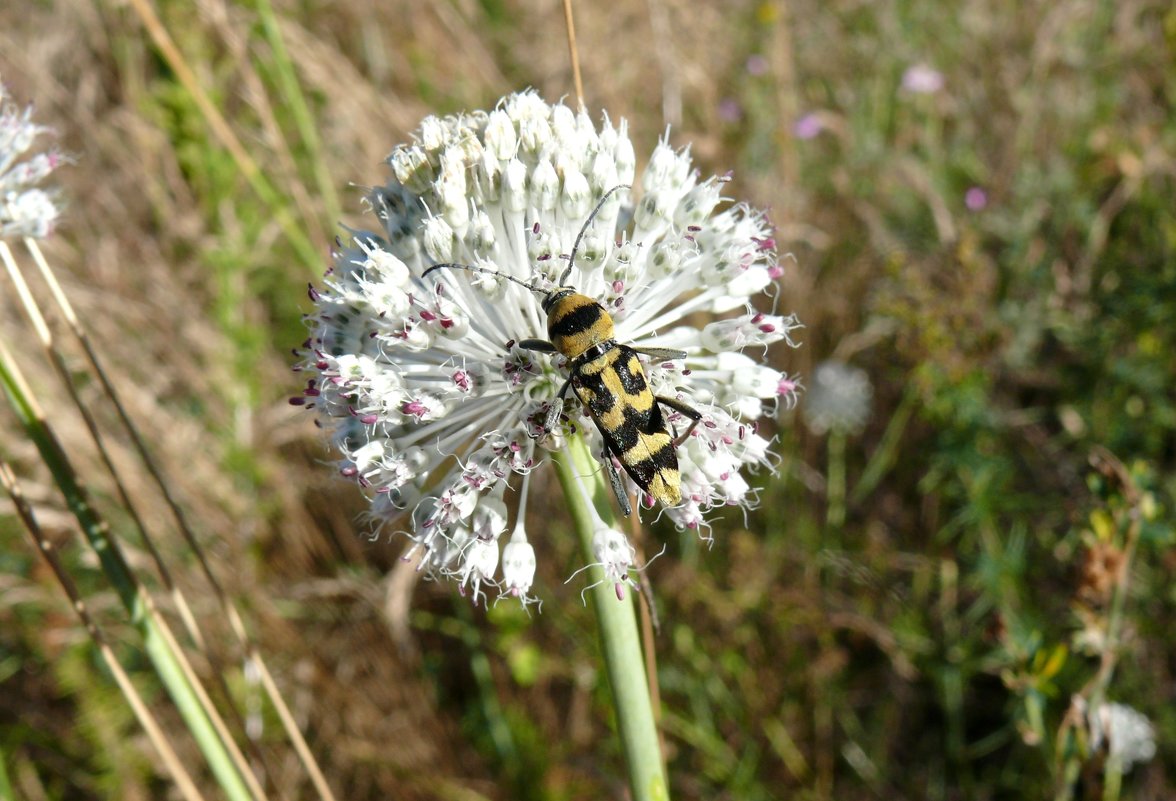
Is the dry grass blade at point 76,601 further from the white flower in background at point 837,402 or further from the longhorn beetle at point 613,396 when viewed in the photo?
the white flower in background at point 837,402

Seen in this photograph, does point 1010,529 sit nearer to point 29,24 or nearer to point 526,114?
point 526,114

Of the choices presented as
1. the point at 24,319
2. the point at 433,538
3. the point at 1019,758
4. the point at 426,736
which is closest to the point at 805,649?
the point at 1019,758

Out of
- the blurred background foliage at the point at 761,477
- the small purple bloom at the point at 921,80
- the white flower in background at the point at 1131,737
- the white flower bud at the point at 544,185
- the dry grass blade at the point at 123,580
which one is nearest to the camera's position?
the dry grass blade at the point at 123,580

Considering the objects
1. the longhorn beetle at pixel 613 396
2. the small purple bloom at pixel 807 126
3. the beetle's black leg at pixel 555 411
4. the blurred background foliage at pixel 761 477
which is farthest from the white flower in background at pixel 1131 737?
the small purple bloom at pixel 807 126

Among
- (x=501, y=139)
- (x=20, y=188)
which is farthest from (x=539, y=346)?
(x=20, y=188)

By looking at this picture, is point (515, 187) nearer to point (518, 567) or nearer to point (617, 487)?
point (617, 487)

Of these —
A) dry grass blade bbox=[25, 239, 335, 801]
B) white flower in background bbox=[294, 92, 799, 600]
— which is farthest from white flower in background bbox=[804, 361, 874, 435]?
dry grass blade bbox=[25, 239, 335, 801]

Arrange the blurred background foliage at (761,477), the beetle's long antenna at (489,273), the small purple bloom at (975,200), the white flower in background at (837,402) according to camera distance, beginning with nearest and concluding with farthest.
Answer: the beetle's long antenna at (489,273) → the blurred background foliage at (761,477) → the white flower in background at (837,402) → the small purple bloom at (975,200)
